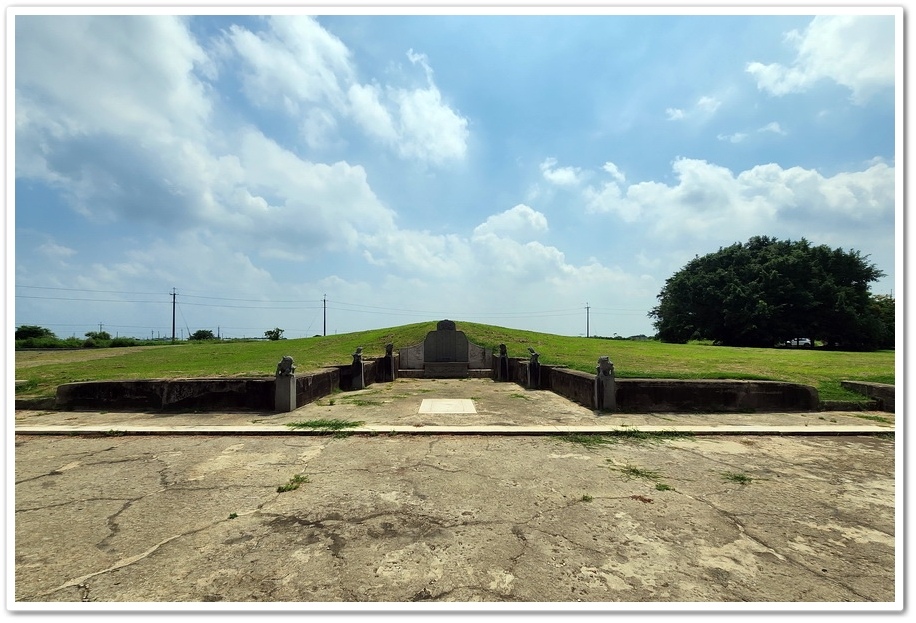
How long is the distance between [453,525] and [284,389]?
243 inches

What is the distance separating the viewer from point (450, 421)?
23.9 feet

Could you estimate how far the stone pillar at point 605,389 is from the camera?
8477 mm

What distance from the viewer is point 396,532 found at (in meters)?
3.03

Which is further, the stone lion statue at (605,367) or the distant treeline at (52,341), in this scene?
the distant treeline at (52,341)

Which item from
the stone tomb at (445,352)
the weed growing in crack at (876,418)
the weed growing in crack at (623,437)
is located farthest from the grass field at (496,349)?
the weed growing in crack at (623,437)

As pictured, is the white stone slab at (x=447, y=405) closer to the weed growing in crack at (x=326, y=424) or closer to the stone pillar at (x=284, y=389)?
the weed growing in crack at (x=326, y=424)

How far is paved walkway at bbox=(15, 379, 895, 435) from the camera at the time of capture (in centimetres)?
648

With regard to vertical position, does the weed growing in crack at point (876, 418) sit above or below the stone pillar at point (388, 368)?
below

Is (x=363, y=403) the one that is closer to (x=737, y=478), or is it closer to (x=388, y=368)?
(x=737, y=478)

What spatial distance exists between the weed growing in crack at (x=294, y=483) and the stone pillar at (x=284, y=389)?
423 cm

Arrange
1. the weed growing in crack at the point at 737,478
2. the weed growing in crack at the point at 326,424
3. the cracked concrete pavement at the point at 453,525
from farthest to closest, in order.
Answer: the weed growing in crack at the point at 326,424, the weed growing in crack at the point at 737,478, the cracked concrete pavement at the point at 453,525

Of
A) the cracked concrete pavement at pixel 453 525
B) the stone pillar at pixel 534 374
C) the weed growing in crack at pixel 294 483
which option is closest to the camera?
the cracked concrete pavement at pixel 453 525

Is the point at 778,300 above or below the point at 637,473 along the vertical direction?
above

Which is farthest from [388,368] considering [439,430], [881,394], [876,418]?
[881,394]
